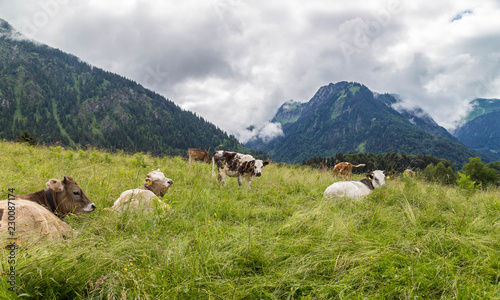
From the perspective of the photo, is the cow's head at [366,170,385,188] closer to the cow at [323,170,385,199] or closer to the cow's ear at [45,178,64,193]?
the cow at [323,170,385,199]

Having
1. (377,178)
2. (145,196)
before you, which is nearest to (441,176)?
(377,178)

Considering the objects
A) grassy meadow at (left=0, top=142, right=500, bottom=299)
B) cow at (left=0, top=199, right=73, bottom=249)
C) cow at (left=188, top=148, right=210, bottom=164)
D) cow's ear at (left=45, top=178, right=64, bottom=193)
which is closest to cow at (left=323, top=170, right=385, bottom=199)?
grassy meadow at (left=0, top=142, right=500, bottom=299)

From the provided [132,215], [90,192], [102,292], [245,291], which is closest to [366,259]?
[245,291]

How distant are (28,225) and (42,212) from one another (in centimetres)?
37

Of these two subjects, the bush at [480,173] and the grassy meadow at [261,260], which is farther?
the bush at [480,173]

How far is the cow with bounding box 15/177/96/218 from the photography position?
4672mm

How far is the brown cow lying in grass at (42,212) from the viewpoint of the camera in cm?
336

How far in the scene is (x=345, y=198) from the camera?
21.5 ft

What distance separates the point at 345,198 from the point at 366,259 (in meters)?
3.60

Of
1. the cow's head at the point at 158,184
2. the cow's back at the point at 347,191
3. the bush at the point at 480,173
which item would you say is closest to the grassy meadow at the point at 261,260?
the cow's head at the point at 158,184

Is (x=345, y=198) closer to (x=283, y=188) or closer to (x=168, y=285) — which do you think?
(x=283, y=188)

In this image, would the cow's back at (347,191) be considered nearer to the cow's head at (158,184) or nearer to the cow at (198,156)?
→ the cow's head at (158,184)

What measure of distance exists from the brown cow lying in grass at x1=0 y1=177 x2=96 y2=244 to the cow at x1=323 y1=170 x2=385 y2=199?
6198 millimetres

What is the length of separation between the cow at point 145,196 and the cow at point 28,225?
952mm
